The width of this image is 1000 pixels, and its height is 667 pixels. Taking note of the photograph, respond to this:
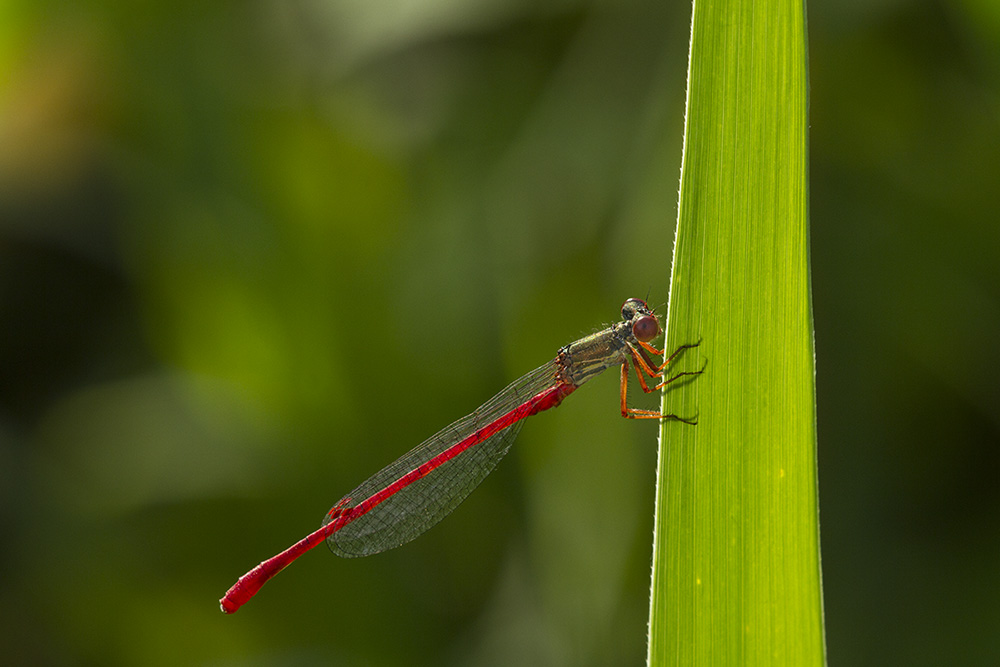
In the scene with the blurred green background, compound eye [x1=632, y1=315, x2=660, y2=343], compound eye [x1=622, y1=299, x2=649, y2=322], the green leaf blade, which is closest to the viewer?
the green leaf blade

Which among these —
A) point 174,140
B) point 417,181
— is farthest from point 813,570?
point 174,140

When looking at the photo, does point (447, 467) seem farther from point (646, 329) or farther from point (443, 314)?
point (646, 329)

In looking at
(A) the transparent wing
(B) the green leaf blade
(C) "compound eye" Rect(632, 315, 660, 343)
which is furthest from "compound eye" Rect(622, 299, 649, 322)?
(B) the green leaf blade

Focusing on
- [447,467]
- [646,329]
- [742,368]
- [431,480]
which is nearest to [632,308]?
[646,329]

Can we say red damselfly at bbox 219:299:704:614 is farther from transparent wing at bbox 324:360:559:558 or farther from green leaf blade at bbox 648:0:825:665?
green leaf blade at bbox 648:0:825:665

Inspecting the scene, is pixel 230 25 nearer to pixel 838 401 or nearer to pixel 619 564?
pixel 619 564
